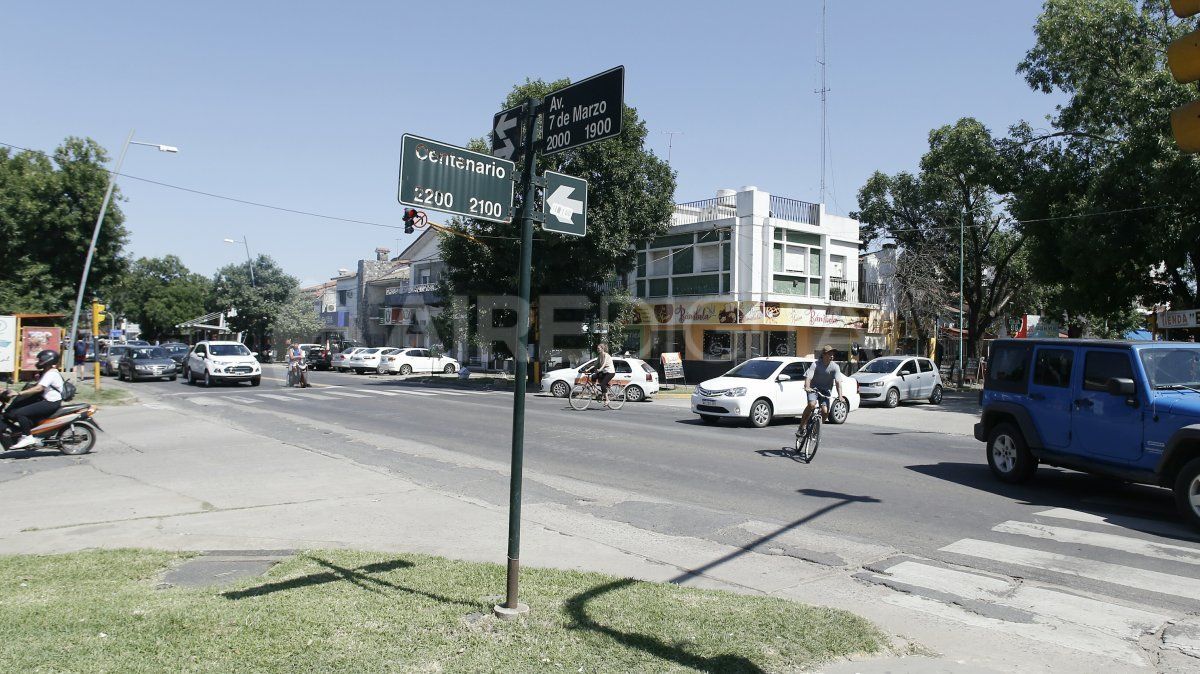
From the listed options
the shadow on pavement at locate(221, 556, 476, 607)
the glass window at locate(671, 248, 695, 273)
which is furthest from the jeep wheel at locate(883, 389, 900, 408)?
the shadow on pavement at locate(221, 556, 476, 607)

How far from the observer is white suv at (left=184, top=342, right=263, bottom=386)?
28891mm

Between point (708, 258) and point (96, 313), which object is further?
point (708, 258)

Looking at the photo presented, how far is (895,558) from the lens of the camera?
261 inches

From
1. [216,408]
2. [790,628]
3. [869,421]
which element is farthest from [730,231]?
[790,628]

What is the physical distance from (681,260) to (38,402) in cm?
2664

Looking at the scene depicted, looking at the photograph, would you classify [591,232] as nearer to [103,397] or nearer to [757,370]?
[757,370]

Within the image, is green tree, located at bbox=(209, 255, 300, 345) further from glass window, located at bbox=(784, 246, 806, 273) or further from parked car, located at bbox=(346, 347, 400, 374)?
glass window, located at bbox=(784, 246, 806, 273)

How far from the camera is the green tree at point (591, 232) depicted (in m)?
28.4

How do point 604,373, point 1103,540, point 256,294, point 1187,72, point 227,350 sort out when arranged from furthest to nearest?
1. point 256,294
2. point 227,350
3. point 604,373
4. point 1103,540
5. point 1187,72

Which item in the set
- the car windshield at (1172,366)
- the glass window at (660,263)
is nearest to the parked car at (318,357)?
the glass window at (660,263)

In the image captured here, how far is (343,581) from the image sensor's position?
17.5 feet

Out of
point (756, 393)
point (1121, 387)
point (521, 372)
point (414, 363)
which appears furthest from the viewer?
point (414, 363)

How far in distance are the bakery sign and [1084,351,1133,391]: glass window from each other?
22.8 metres

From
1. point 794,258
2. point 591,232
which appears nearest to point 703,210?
point 794,258
